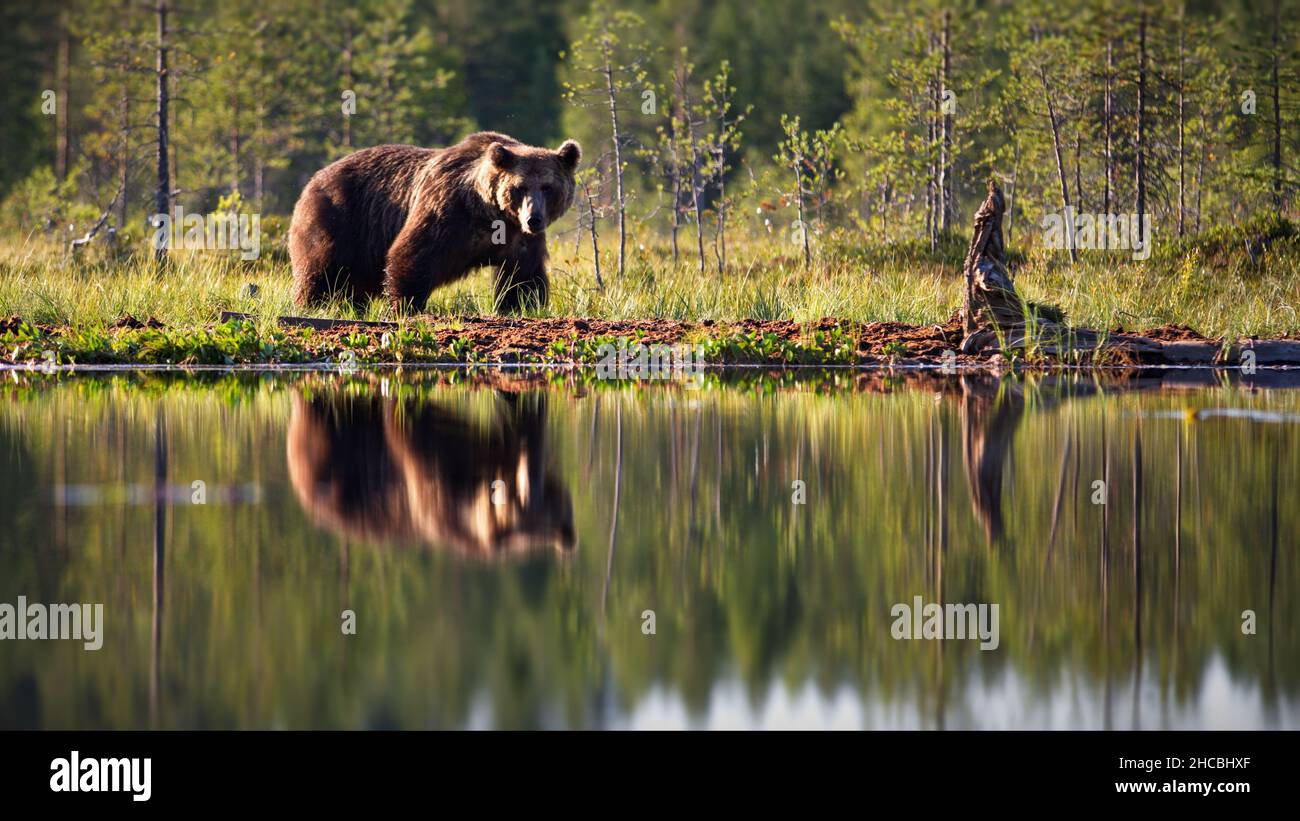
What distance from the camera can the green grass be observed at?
16281 mm

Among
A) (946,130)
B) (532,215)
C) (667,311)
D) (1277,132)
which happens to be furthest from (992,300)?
(1277,132)

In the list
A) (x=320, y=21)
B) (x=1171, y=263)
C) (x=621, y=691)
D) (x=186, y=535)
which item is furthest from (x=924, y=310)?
(x=320, y=21)

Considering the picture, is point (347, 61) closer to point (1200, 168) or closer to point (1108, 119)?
point (1200, 168)

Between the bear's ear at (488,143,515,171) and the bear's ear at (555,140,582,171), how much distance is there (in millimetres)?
608

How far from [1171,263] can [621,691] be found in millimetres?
17680

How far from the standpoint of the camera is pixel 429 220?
16312 millimetres

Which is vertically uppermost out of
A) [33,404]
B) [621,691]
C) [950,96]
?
[950,96]

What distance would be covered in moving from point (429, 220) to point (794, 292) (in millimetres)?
3984

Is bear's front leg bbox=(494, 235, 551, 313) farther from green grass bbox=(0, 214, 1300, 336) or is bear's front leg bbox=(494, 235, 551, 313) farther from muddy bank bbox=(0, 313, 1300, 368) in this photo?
muddy bank bbox=(0, 313, 1300, 368)

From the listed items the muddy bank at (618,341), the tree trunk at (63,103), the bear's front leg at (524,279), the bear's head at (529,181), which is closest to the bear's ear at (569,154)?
the bear's head at (529,181)

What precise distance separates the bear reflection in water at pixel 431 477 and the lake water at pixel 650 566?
0.03 metres

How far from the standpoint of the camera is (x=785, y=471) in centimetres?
826

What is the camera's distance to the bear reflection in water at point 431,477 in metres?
6.39

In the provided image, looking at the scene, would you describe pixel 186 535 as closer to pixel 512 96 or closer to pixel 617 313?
pixel 617 313
